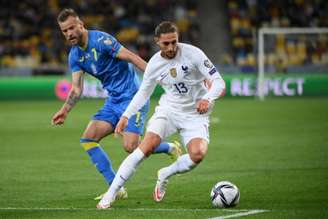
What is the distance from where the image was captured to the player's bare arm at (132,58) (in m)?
10.3

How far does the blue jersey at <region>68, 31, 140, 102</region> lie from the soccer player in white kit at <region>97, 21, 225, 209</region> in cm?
96

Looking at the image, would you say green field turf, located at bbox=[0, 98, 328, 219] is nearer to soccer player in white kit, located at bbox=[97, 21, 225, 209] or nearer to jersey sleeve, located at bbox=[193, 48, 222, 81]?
soccer player in white kit, located at bbox=[97, 21, 225, 209]

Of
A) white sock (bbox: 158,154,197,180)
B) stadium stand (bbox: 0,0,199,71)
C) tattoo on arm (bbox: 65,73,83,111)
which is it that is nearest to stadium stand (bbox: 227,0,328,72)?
stadium stand (bbox: 0,0,199,71)

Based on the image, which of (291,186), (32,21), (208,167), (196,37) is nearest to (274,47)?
(196,37)

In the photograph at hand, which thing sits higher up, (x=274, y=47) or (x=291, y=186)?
(x=291, y=186)

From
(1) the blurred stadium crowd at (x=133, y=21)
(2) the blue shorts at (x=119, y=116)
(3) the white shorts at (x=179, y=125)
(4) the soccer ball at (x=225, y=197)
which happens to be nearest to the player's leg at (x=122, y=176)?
(3) the white shorts at (x=179, y=125)

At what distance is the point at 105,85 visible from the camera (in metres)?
11.1

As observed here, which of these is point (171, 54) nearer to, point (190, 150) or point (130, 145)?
point (190, 150)

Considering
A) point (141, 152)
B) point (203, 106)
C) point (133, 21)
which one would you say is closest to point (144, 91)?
point (141, 152)

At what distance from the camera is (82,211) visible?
9328 millimetres

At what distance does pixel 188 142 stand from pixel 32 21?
2696cm

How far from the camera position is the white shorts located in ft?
32.2

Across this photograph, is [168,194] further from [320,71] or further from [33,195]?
[320,71]

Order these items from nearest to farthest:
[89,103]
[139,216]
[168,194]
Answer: [139,216] → [168,194] → [89,103]
